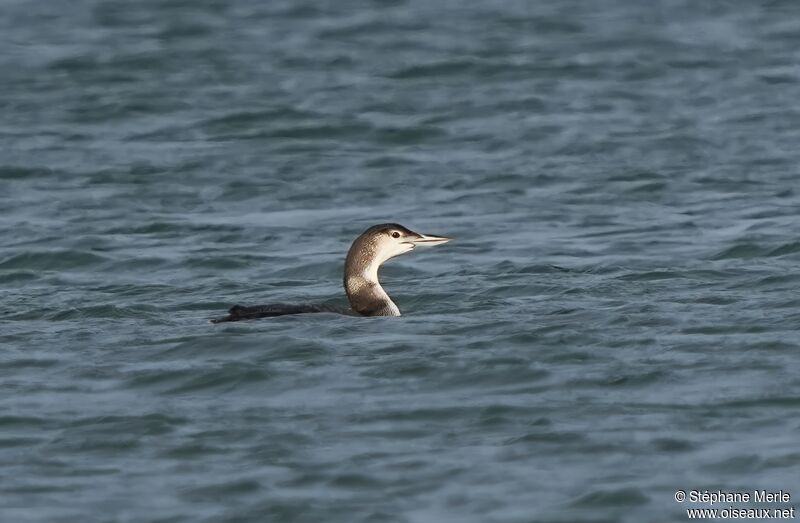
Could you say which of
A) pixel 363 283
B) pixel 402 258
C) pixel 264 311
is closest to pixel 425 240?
pixel 363 283

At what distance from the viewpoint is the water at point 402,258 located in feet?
28.0

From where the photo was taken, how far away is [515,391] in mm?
9773

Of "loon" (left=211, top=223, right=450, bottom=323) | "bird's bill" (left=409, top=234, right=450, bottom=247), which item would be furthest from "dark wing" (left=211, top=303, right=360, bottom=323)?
"bird's bill" (left=409, top=234, right=450, bottom=247)

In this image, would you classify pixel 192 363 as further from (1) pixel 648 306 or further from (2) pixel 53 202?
(2) pixel 53 202

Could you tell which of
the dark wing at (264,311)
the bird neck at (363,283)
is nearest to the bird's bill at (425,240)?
the bird neck at (363,283)

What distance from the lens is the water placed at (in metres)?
8.53

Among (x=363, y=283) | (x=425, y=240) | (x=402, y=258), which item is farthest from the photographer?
(x=402, y=258)

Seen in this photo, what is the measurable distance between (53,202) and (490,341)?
678 cm

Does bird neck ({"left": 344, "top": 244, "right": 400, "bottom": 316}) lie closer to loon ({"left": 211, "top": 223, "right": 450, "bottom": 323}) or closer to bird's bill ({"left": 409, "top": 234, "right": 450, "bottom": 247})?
loon ({"left": 211, "top": 223, "right": 450, "bottom": 323})

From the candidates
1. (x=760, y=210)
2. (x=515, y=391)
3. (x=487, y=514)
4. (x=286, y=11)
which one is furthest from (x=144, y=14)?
(x=487, y=514)

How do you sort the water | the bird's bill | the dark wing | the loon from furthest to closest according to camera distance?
the bird's bill → the loon → the dark wing → the water

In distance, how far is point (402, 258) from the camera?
574 inches

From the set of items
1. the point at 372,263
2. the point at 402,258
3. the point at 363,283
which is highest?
the point at 372,263

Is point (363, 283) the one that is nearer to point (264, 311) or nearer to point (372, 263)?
point (372, 263)
